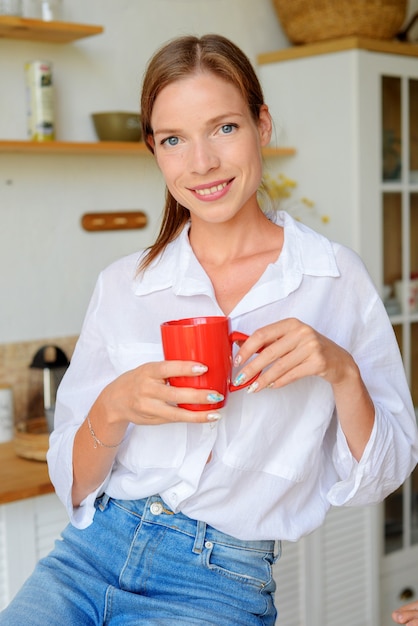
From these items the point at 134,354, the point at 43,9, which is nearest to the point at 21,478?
the point at 134,354

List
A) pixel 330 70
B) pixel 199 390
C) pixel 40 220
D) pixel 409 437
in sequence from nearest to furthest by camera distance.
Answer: pixel 199 390, pixel 409 437, pixel 40 220, pixel 330 70

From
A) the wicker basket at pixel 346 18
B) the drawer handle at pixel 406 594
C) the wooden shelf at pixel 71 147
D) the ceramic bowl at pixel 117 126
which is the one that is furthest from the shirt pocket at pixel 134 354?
the drawer handle at pixel 406 594

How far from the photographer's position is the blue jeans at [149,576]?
1249mm

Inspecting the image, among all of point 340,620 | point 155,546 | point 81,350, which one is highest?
point 81,350

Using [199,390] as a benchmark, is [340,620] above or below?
below

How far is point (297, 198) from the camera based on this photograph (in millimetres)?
3029

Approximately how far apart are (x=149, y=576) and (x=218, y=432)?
228 millimetres

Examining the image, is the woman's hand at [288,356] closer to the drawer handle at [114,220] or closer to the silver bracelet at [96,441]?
the silver bracelet at [96,441]

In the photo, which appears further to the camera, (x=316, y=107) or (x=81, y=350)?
(x=316, y=107)

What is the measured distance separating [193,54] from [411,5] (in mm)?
2358

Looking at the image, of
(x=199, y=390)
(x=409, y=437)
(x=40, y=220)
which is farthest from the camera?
(x=40, y=220)

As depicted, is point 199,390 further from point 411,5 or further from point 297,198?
point 411,5

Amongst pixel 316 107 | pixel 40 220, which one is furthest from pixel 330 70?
pixel 40 220

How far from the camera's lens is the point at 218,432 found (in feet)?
4.36
